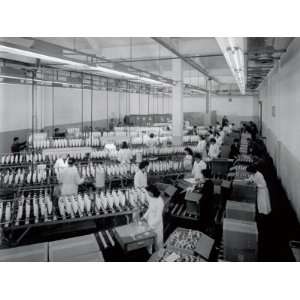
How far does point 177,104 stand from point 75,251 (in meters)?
6.79

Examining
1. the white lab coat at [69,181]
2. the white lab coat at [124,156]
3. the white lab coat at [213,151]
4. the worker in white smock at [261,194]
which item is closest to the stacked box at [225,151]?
the white lab coat at [213,151]

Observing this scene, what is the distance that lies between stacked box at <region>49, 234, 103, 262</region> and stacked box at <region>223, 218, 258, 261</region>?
5.08ft

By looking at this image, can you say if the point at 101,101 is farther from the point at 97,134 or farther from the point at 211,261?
the point at 211,261

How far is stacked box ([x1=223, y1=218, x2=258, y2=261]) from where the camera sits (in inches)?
147

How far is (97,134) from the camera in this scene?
11.2 metres

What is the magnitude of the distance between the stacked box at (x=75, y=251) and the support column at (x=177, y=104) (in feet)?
20.6

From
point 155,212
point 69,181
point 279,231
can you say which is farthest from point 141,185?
point 279,231

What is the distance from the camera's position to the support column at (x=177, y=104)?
9.58 metres

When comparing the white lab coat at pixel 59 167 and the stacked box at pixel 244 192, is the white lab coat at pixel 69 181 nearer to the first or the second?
the white lab coat at pixel 59 167

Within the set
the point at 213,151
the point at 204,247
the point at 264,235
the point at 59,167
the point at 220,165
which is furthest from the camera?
the point at 213,151

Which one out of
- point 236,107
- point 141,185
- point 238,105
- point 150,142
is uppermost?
point 238,105

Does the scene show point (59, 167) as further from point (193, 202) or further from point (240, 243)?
point (240, 243)

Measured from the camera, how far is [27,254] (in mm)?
3500
